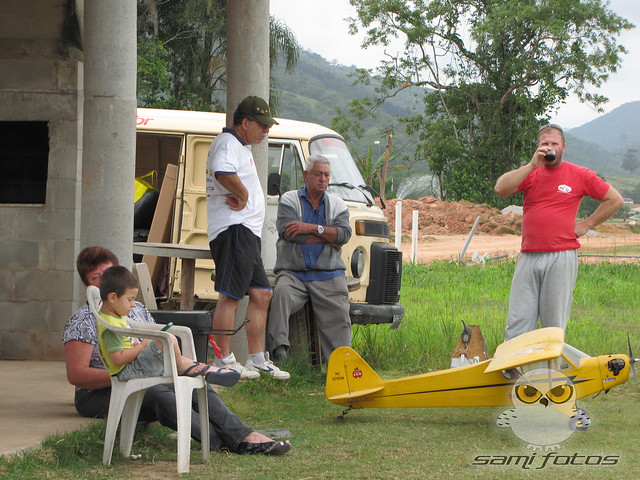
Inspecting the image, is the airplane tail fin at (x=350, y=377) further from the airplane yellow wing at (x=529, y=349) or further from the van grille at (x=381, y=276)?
the van grille at (x=381, y=276)

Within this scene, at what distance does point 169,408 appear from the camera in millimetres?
4945

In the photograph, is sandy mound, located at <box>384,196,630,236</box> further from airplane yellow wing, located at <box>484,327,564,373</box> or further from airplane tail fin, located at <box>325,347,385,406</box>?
airplane yellow wing, located at <box>484,327,564,373</box>

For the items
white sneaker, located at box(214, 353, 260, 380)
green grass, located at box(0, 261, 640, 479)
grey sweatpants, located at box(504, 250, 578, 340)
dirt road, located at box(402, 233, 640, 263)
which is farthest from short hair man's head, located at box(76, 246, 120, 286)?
dirt road, located at box(402, 233, 640, 263)

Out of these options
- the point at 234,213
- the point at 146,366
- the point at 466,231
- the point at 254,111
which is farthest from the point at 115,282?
the point at 466,231

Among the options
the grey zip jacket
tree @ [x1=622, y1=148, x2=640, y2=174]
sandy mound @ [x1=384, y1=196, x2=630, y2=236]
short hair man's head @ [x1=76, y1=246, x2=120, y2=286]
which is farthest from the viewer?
tree @ [x1=622, y1=148, x2=640, y2=174]

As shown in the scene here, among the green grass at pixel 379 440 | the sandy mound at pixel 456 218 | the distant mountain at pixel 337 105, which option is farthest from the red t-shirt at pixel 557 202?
the distant mountain at pixel 337 105

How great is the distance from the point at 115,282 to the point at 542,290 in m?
3.20

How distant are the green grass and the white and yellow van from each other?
0.53 metres

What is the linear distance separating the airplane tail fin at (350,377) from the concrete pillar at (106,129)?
5.73ft

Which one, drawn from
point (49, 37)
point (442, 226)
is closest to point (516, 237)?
point (442, 226)

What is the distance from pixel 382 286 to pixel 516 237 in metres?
26.7

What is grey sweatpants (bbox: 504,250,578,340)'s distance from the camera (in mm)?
6414

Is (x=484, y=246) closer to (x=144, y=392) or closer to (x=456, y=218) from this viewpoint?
(x=456, y=218)

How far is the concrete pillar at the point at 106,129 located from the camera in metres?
6.47
